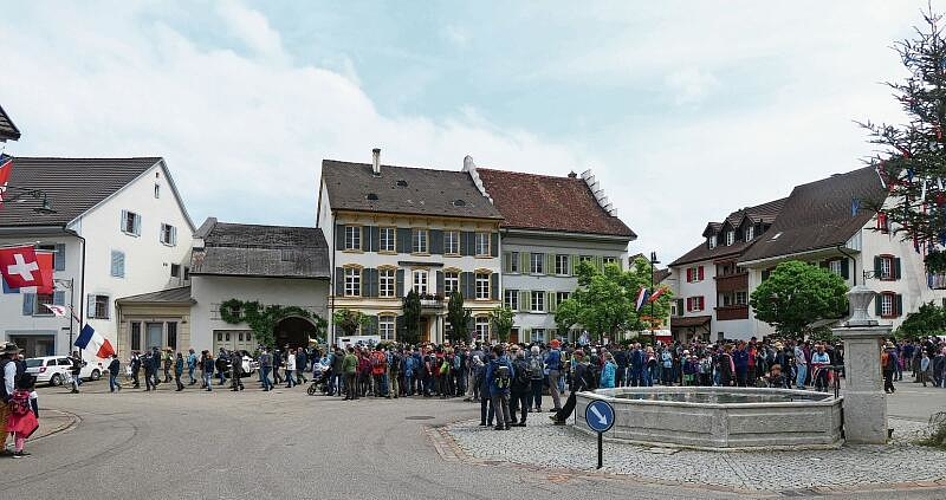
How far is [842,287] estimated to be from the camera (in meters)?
46.0

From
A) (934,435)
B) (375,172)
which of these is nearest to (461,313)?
(375,172)

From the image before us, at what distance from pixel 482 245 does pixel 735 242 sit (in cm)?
1935

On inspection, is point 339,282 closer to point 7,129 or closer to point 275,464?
point 7,129

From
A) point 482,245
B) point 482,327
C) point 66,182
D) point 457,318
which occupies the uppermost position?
point 66,182

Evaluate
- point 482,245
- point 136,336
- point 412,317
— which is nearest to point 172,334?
point 136,336

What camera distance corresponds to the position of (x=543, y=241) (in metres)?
55.8

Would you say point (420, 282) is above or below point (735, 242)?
below

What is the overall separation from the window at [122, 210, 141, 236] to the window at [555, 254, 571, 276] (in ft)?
84.0

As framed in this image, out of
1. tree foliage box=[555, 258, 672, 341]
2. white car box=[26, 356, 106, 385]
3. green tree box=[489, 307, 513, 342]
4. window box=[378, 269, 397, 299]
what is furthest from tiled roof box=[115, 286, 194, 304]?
tree foliage box=[555, 258, 672, 341]

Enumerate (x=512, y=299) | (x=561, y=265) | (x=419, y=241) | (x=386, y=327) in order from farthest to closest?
(x=561, y=265) < (x=512, y=299) < (x=419, y=241) < (x=386, y=327)

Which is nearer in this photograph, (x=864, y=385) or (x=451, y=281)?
(x=864, y=385)

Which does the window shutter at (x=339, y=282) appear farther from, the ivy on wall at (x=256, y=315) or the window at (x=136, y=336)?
the window at (x=136, y=336)

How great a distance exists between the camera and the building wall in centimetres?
4619

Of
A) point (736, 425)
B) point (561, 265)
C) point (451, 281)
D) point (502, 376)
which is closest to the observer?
point (736, 425)
